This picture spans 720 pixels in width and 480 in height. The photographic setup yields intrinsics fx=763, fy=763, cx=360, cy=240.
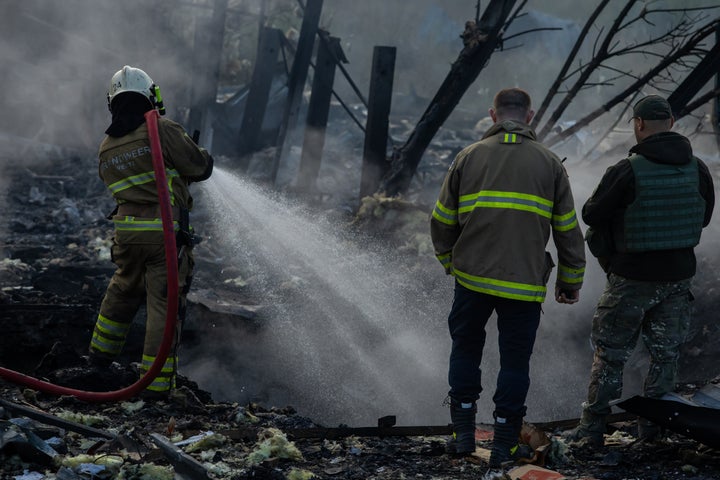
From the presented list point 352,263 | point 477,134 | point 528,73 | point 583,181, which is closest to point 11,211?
point 352,263

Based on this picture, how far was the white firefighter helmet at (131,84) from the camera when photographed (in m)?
4.16

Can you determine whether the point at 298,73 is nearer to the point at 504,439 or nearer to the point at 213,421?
the point at 213,421

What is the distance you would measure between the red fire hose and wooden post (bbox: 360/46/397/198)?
4.82m

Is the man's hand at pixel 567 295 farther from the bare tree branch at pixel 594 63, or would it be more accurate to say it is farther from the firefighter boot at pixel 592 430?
the bare tree branch at pixel 594 63

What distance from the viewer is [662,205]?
11.5ft

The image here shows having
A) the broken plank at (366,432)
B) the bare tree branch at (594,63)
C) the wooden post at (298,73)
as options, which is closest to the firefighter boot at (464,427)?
the broken plank at (366,432)

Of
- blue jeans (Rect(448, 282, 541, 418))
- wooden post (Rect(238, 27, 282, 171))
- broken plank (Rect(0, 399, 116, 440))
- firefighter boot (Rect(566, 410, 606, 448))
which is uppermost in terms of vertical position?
wooden post (Rect(238, 27, 282, 171))

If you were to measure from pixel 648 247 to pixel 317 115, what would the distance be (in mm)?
7209

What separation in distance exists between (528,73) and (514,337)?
19099 mm

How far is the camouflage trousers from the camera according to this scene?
11.8 feet

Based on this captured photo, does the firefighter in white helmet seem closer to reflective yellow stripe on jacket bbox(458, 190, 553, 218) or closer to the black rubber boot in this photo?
reflective yellow stripe on jacket bbox(458, 190, 553, 218)

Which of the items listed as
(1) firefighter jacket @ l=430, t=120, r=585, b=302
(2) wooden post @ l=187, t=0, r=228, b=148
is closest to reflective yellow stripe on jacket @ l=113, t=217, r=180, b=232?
(1) firefighter jacket @ l=430, t=120, r=585, b=302

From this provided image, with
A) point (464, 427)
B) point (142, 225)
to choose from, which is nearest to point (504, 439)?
point (464, 427)

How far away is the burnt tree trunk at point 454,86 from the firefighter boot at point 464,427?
472 cm
